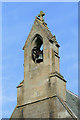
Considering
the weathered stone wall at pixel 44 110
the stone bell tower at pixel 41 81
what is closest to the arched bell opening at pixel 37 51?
the stone bell tower at pixel 41 81

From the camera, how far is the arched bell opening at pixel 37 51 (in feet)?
92.1

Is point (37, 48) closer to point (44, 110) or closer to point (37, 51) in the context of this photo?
point (37, 51)

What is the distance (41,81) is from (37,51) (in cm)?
284

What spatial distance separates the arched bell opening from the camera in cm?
2806

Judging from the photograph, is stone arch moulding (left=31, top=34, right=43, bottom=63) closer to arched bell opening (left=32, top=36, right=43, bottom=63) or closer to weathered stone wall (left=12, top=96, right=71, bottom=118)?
arched bell opening (left=32, top=36, right=43, bottom=63)

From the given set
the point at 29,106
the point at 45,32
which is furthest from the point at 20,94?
the point at 45,32

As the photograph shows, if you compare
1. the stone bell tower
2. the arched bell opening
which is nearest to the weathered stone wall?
the stone bell tower

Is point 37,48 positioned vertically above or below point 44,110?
above

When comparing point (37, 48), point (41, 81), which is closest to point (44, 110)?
point (41, 81)

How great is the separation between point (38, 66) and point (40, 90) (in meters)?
1.94

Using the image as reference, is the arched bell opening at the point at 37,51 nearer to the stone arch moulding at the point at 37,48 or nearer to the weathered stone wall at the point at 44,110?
the stone arch moulding at the point at 37,48

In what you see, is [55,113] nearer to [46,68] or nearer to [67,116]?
[67,116]

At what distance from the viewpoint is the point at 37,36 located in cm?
2859

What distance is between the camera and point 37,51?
28.5 m
